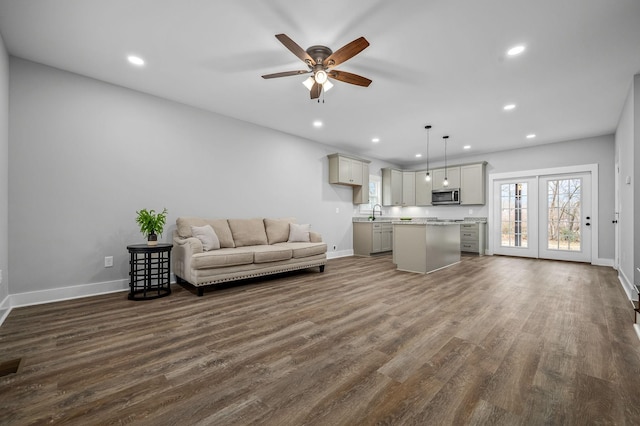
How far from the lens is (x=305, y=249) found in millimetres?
4570

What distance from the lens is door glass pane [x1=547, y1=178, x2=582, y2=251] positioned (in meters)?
5.91

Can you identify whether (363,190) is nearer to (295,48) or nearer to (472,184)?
(472,184)

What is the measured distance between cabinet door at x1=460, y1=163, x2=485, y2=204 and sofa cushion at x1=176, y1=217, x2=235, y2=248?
6135 millimetres

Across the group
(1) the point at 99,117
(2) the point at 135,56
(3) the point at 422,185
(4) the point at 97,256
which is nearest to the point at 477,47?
(2) the point at 135,56

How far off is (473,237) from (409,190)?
87.5 inches

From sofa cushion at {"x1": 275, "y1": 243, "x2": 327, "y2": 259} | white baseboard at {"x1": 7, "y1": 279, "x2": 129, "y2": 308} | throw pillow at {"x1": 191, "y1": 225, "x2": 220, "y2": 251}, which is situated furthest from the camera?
sofa cushion at {"x1": 275, "y1": 243, "x2": 327, "y2": 259}

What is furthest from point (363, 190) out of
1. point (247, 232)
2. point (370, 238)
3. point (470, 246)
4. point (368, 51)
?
point (368, 51)

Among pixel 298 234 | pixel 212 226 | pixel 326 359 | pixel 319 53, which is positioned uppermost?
pixel 319 53

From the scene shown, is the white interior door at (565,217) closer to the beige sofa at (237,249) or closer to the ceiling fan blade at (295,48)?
the beige sofa at (237,249)

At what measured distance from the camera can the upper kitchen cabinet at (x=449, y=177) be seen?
24.5 ft

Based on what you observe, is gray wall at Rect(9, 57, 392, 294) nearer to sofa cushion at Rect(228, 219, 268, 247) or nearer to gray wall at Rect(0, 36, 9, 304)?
gray wall at Rect(0, 36, 9, 304)

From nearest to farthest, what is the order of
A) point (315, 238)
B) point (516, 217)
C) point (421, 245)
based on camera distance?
point (421, 245) < point (315, 238) < point (516, 217)

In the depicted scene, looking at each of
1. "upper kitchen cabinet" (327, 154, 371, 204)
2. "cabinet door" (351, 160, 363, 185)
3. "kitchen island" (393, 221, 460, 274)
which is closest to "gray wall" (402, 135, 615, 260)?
"kitchen island" (393, 221, 460, 274)

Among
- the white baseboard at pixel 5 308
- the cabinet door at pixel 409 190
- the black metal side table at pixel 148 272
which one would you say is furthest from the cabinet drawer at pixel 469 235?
the white baseboard at pixel 5 308
